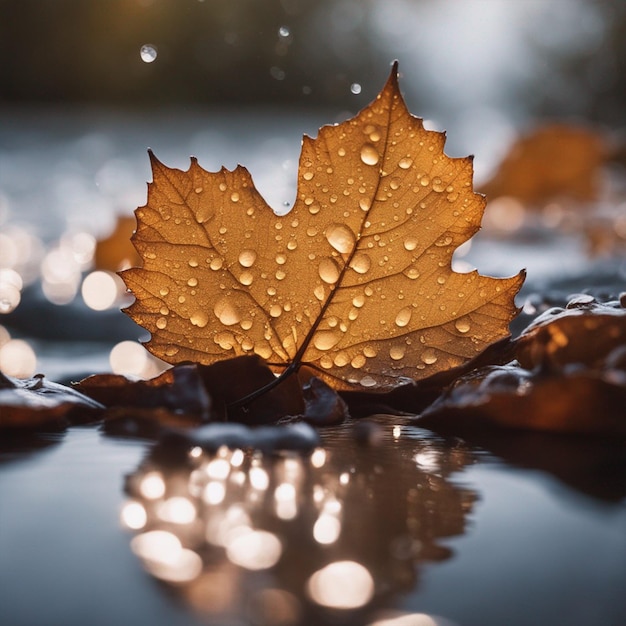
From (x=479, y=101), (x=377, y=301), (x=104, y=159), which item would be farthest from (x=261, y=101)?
(x=377, y=301)

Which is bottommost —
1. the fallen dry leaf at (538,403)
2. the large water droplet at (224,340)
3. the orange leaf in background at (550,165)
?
the fallen dry leaf at (538,403)

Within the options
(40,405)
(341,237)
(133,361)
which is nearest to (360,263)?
(341,237)

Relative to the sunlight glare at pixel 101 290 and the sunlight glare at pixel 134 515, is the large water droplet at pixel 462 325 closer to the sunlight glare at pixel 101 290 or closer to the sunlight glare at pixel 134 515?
the sunlight glare at pixel 134 515

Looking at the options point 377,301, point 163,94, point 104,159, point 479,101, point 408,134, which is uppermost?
point 479,101

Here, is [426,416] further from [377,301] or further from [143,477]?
[143,477]

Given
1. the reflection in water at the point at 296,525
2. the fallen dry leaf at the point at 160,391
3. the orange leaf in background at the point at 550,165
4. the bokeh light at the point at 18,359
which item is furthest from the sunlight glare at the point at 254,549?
the orange leaf in background at the point at 550,165

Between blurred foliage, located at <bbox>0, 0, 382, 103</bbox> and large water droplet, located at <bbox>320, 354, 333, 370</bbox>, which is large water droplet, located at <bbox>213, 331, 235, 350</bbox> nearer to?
large water droplet, located at <bbox>320, 354, 333, 370</bbox>
